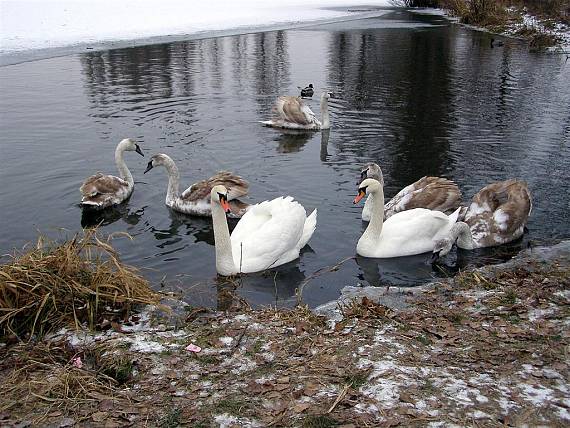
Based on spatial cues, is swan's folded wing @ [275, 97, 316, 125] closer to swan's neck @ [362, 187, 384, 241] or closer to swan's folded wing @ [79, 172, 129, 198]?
swan's folded wing @ [79, 172, 129, 198]

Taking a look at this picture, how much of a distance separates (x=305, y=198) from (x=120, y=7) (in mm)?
36353

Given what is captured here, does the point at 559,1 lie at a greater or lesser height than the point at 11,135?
greater

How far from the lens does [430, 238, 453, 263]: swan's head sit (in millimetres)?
7824

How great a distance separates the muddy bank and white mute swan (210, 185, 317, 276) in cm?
151

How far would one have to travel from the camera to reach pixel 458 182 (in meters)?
10.3

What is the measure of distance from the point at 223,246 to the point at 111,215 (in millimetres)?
2889

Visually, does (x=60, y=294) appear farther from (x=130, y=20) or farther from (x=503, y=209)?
(x=130, y=20)

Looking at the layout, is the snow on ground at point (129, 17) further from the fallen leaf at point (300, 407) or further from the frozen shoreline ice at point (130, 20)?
the fallen leaf at point (300, 407)

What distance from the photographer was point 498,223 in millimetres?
8250

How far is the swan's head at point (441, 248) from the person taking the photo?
782 centimetres

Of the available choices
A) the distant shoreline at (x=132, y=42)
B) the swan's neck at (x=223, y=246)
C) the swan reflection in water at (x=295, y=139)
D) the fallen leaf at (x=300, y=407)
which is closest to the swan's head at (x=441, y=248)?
the swan's neck at (x=223, y=246)

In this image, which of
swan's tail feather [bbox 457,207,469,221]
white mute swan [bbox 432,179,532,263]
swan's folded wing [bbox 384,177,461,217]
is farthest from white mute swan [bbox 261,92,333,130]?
white mute swan [bbox 432,179,532,263]

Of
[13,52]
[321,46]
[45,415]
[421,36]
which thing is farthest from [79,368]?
[421,36]

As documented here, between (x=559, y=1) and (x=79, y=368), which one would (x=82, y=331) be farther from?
(x=559, y=1)
